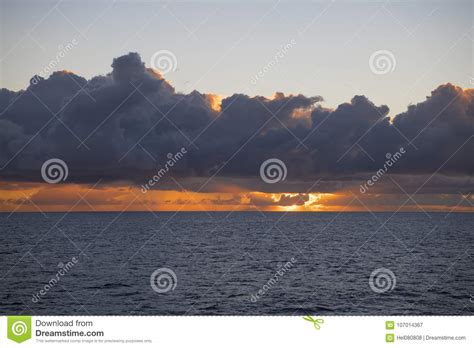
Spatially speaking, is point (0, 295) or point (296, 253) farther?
point (296, 253)

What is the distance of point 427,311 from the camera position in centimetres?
4706

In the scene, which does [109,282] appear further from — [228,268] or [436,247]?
[436,247]
